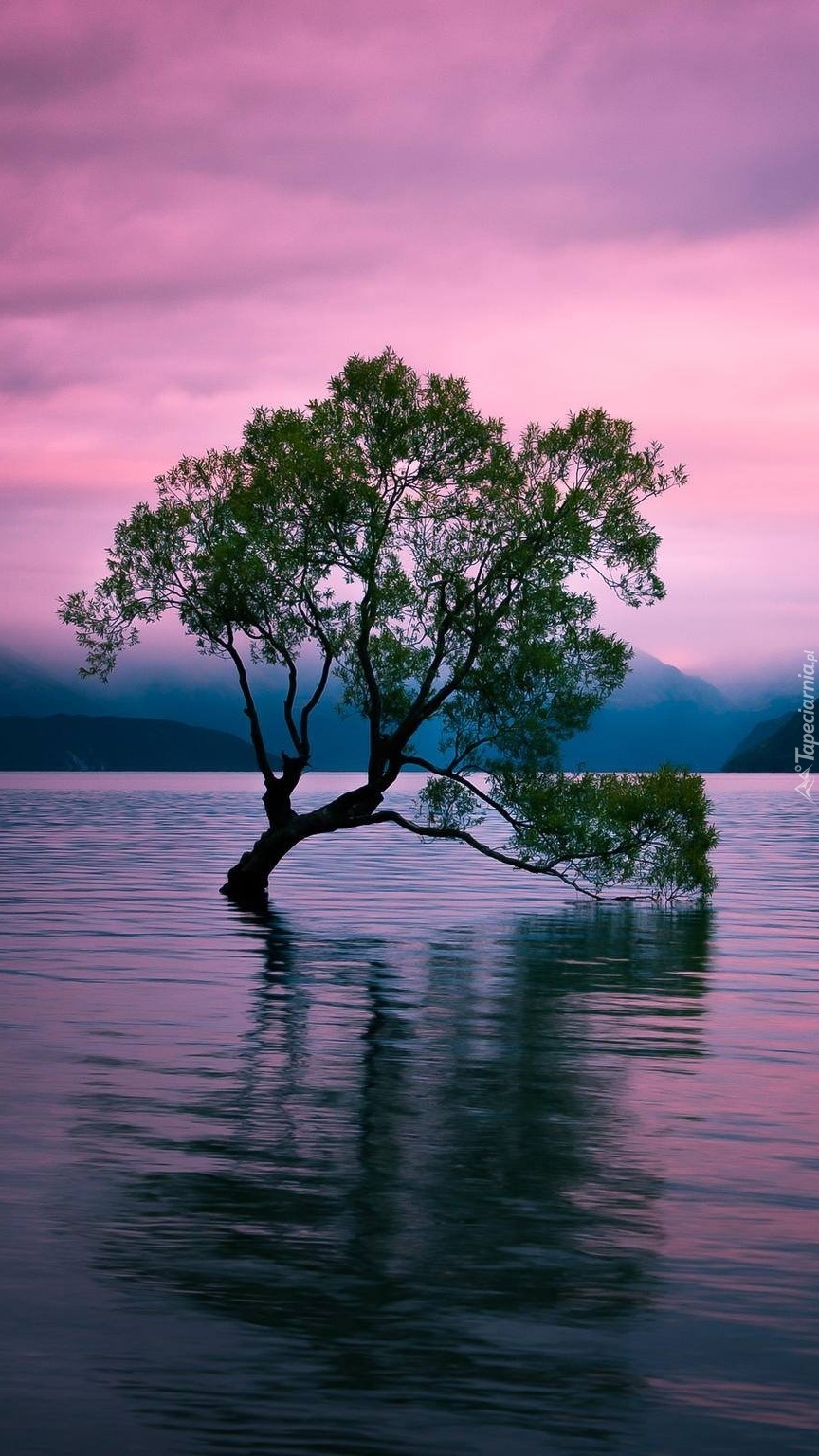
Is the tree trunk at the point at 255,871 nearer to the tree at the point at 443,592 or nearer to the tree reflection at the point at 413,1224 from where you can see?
the tree at the point at 443,592

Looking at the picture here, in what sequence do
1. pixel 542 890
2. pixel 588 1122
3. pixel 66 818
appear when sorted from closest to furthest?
1. pixel 588 1122
2. pixel 542 890
3. pixel 66 818

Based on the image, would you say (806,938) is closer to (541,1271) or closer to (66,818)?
(541,1271)

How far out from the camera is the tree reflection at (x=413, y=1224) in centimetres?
1034

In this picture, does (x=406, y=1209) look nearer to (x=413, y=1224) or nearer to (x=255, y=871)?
(x=413, y=1224)

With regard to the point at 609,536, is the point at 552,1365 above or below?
below

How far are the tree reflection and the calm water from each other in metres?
0.04

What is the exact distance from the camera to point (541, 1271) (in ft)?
43.1

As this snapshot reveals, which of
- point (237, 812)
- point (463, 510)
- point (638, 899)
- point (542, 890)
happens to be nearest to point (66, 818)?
point (237, 812)

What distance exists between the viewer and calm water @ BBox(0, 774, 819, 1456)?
1012 cm

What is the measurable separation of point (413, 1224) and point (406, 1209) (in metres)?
0.56

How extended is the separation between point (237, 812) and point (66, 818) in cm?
2790

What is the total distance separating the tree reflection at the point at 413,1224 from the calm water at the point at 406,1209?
0.04 m

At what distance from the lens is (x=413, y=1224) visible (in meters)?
14.6

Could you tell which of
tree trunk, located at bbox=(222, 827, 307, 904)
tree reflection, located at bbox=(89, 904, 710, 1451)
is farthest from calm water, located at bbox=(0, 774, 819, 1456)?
tree trunk, located at bbox=(222, 827, 307, 904)
